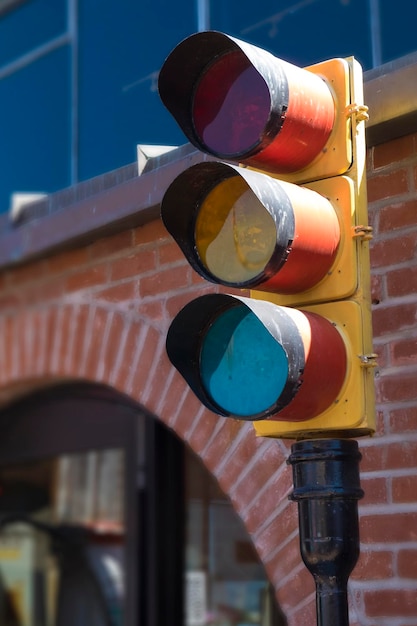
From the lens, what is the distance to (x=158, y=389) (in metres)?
3.84

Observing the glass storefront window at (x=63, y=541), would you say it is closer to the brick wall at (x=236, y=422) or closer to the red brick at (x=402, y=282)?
the brick wall at (x=236, y=422)

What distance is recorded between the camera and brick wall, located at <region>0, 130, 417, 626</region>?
300cm

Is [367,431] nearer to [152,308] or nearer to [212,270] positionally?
[212,270]

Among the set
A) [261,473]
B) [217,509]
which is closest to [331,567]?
[261,473]

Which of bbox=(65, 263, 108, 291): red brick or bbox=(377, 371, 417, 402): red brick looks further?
bbox=(65, 263, 108, 291): red brick

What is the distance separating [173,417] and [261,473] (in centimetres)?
49

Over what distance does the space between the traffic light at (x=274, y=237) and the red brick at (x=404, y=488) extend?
71 centimetres

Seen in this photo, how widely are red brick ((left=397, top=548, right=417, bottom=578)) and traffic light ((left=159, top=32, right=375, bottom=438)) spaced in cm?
76

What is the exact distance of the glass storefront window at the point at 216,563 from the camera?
4.38m

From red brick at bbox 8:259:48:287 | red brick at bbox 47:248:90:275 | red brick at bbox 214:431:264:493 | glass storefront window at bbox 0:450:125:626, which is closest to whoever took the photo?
red brick at bbox 214:431:264:493

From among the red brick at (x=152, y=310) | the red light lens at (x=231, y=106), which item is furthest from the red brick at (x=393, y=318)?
the red brick at (x=152, y=310)

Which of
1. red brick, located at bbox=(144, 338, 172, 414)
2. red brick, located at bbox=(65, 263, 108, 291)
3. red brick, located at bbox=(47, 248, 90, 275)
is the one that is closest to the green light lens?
red brick, located at bbox=(144, 338, 172, 414)

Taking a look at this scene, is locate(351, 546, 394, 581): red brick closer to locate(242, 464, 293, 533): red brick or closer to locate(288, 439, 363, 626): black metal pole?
locate(242, 464, 293, 533): red brick

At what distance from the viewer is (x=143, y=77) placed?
14.1ft
